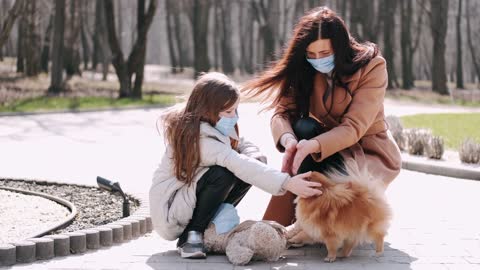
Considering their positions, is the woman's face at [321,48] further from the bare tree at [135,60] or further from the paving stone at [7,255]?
the bare tree at [135,60]

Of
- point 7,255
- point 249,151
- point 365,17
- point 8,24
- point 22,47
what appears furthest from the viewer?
point 365,17

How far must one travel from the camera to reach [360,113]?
628 centimetres

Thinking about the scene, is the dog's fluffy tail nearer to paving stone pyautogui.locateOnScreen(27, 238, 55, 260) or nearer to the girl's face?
the girl's face

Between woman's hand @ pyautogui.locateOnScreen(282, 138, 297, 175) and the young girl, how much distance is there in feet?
0.85

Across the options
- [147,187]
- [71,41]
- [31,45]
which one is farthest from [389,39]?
→ [147,187]

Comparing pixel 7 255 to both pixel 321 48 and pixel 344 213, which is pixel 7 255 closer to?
pixel 344 213

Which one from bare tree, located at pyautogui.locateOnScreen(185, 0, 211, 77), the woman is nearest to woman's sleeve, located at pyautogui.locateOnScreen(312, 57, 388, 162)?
the woman

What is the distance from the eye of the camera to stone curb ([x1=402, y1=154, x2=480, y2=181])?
434 inches

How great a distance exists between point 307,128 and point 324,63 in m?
0.49

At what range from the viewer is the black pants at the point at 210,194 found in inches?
231

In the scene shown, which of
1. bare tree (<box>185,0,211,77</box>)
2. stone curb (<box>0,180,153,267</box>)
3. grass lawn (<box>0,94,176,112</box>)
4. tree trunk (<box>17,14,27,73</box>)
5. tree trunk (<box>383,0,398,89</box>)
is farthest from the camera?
tree trunk (<box>383,0,398,89</box>)

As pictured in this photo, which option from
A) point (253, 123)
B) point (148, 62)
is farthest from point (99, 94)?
point (148, 62)

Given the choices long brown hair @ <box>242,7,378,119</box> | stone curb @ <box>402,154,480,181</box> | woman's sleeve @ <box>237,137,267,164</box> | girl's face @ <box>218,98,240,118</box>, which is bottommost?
stone curb @ <box>402,154,480,181</box>

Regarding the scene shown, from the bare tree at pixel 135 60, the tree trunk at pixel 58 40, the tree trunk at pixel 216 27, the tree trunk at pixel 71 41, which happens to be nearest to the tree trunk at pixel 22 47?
the tree trunk at pixel 71 41
